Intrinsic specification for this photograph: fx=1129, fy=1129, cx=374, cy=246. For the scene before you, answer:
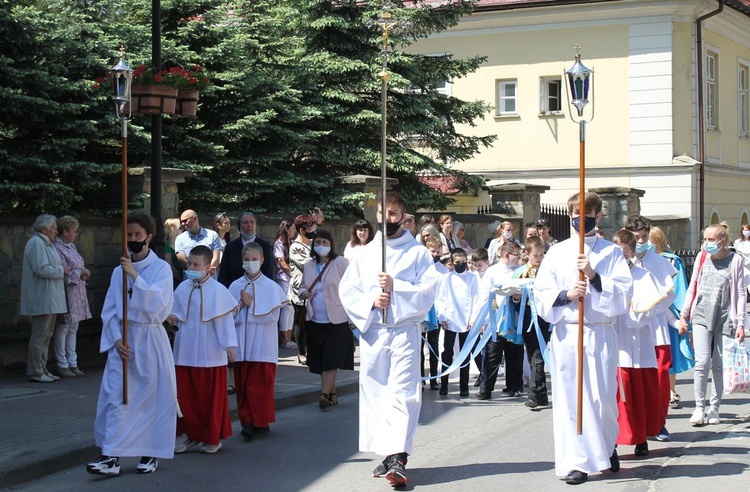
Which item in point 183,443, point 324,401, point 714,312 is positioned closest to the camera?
point 183,443

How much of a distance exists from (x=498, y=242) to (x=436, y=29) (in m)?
6.05

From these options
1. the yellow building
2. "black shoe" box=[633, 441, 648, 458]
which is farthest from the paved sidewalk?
the yellow building

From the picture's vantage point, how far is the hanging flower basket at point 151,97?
1290cm

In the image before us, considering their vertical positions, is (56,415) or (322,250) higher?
(322,250)

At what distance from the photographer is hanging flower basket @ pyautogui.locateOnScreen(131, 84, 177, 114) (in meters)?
12.9

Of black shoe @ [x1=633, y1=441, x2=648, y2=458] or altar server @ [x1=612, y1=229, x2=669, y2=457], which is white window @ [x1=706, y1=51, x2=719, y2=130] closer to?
altar server @ [x1=612, y1=229, x2=669, y2=457]

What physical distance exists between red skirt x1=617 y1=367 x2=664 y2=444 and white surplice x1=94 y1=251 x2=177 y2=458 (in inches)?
136

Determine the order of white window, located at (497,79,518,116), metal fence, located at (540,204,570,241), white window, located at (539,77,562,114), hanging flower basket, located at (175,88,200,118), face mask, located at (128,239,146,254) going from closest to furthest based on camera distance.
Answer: face mask, located at (128,239,146,254) < hanging flower basket, located at (175,88,200,118) < metal fence, located at (540,204,570,241) < white window, located at (539,77,562,114) < white window, located at (497,79,518,116)

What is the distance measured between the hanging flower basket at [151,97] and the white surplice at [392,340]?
5.42 meters

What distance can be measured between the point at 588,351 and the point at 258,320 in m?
3.10

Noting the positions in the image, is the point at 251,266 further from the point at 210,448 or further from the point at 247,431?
the point at 210,448

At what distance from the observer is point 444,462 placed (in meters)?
Result: 8.63

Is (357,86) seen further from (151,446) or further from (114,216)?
(151,446)

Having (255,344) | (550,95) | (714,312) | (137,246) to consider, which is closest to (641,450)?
(714,312)
